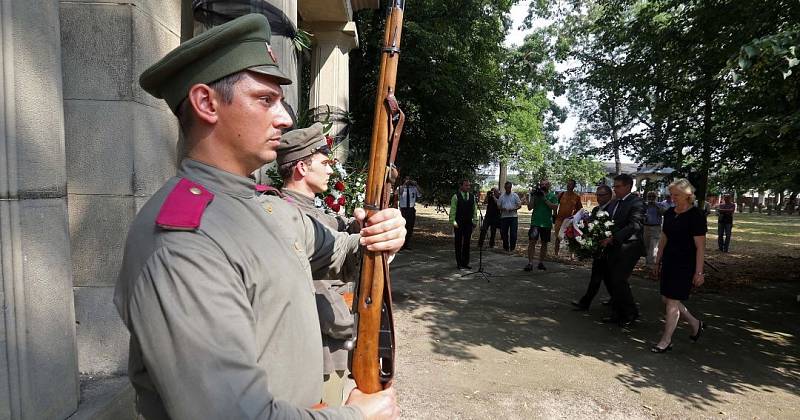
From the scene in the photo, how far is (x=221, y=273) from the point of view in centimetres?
100

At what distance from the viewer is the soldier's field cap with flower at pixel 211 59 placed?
1146mm

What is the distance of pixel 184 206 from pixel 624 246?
6305mm

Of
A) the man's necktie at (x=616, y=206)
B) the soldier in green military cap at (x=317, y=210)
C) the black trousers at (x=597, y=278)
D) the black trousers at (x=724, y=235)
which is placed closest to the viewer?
the soldier in green military cap at (x=317, y=210)

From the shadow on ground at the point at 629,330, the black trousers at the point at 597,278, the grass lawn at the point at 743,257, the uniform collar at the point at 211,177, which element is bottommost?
the shadow on ground at the point at 629,330

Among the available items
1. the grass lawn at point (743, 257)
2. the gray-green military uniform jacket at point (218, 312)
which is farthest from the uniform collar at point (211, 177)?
the grass lawn at point (743, 257)

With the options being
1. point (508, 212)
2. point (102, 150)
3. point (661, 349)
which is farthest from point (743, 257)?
point (102, 150)

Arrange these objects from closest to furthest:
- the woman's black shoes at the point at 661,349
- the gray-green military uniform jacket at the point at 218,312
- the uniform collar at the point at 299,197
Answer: the gray-green military uniform jacket at the point at 218,312 → the uniform collar at the point at 299,197 → the woman's black shoes at the point at 661,349

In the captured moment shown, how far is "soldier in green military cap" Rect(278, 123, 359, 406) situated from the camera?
9.20 feet

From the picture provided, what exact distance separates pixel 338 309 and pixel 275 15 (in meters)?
2.33

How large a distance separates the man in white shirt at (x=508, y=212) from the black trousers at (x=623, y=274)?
20.4ft

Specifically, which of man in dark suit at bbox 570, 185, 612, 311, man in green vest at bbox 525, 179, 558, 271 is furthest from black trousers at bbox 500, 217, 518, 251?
man in dark suit at bbox 570, 185, 612, 311

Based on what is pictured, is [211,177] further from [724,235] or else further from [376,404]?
[724,235]

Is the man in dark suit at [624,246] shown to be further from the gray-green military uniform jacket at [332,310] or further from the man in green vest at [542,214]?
the gray-green military uniform jacket at [332,310]

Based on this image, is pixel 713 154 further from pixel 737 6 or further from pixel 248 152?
pixel 248 152
